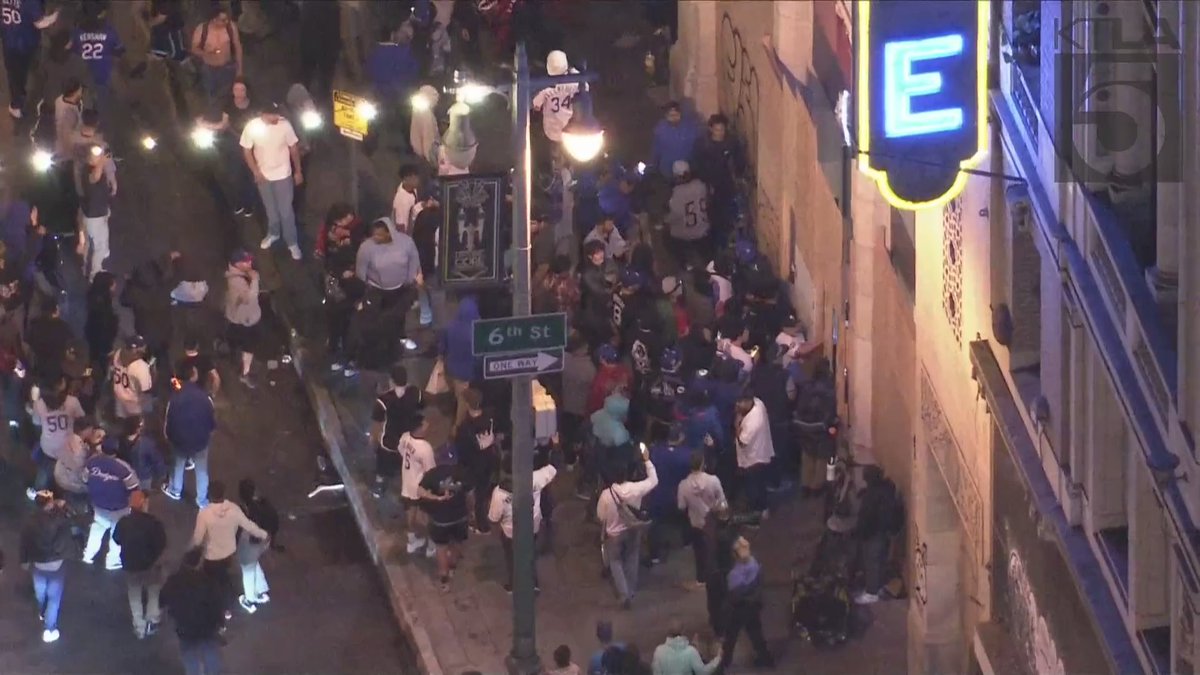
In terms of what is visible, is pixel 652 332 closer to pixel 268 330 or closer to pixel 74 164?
pixel 268 330

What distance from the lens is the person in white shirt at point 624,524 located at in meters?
23.2

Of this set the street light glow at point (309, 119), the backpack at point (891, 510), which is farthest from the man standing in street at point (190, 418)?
the backpack at point (891, 510)

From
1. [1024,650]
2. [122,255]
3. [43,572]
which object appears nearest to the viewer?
[1024,650]

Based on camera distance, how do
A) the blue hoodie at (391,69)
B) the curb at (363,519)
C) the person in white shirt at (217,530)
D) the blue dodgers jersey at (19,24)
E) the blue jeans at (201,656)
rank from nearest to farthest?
the blue jeans at (201,656), the person in white shirt at (217,530), the curb at (363,519), the blue hoodie at (391,69), the blue dodgers jersey at (19,24)

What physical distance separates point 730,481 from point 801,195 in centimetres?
445

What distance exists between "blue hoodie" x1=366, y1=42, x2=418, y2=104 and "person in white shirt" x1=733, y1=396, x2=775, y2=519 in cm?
799

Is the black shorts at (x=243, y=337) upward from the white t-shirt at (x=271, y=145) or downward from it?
downward

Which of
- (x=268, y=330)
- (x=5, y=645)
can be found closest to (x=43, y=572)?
(x=5, y=645)

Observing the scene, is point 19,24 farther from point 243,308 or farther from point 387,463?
point 387,463

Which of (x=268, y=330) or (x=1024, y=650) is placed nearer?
(x=1024, y=650)

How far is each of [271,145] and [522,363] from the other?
7.37 meters

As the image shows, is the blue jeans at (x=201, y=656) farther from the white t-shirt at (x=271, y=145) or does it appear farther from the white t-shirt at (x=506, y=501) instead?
the white t-shirt at (x=271, y=145)

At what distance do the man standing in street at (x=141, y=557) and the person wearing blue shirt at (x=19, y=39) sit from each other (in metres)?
9.78

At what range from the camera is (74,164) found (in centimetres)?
2819
